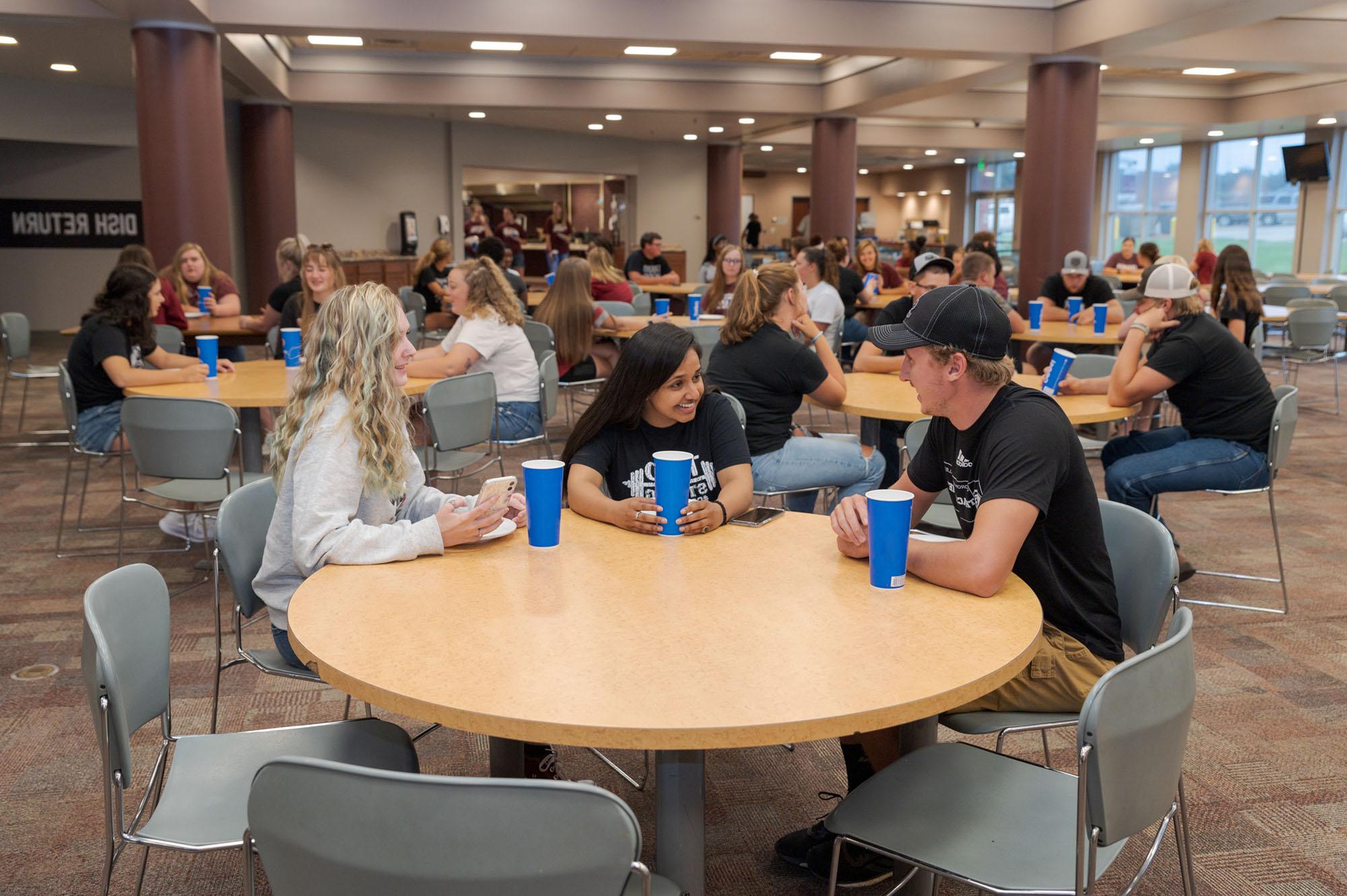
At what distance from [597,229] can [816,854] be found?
20582 mm

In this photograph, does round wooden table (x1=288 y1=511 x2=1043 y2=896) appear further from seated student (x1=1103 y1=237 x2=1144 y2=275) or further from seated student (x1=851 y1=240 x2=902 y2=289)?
seated student (x1=1103 y1=237 x2=1144 y2=275)

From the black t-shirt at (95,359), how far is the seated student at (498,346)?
1.23 meters

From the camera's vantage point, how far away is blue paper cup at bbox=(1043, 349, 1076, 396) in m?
4.09

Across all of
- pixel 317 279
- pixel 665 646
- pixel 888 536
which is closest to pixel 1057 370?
pixel 888 536

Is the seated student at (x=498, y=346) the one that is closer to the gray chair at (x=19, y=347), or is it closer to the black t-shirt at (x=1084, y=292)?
the gray chair at (x=19, y=347)

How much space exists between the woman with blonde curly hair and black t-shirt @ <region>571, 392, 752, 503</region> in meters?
0.39

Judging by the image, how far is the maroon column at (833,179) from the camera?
13.5 meters

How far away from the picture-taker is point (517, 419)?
534 cm

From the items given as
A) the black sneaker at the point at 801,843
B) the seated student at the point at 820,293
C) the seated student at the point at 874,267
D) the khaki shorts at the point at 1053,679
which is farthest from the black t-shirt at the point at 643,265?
the khaki shorts at the point at 1053,679

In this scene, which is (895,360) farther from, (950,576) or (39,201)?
(39,201)

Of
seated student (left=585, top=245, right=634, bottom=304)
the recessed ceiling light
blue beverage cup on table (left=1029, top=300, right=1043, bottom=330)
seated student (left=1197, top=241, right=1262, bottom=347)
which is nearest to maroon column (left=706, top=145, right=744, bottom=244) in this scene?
the recessed ceiling light

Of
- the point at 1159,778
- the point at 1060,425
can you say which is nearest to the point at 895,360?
the point at 1060,425

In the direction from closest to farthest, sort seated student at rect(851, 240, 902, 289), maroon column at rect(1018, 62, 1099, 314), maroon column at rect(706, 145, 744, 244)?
maroon column at rect(1018, 62, 1099, 314) → seated student at rect(851, 240, 902, 289) → maroon column at rect(706, 145, 744, 244)

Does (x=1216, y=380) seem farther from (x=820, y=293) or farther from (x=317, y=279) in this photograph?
(x=317, y=279)
